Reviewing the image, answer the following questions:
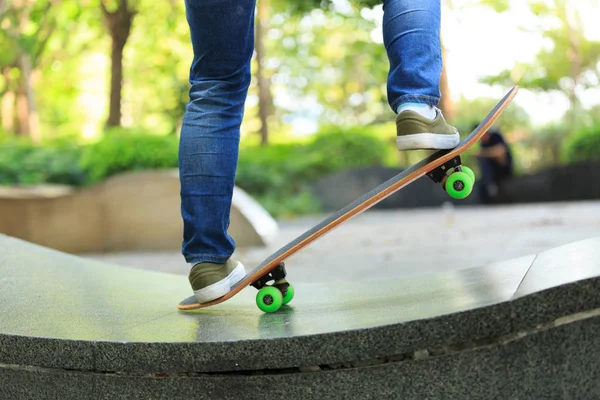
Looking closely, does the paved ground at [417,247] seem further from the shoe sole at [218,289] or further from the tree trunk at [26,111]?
the tree trunk at [26,111]

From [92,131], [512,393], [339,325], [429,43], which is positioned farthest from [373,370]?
[92,131]

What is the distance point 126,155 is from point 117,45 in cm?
433

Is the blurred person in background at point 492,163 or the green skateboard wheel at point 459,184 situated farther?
the blurred person in background at point 492,163

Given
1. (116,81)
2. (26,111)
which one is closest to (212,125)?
(116,81)

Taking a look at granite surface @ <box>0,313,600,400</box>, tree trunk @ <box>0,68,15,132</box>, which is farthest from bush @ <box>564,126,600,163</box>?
tree trunk @ <box>0,68,15,132</box>

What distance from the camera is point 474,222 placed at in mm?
10258

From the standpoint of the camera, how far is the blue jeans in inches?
89.4

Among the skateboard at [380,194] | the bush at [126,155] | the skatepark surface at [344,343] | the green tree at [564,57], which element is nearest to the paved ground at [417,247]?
the bush at [126,155]

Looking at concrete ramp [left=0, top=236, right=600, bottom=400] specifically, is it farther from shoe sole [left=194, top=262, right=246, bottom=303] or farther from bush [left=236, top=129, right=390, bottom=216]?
bush [left=236, top=129, right=390, bottom=216]

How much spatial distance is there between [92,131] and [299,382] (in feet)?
118

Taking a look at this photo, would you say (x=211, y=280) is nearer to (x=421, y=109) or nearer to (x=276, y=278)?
(x=276, y=278)

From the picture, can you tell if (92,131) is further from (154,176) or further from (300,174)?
(154,176)

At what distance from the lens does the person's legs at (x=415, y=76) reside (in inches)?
88.1

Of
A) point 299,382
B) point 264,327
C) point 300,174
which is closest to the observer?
point 299,382
